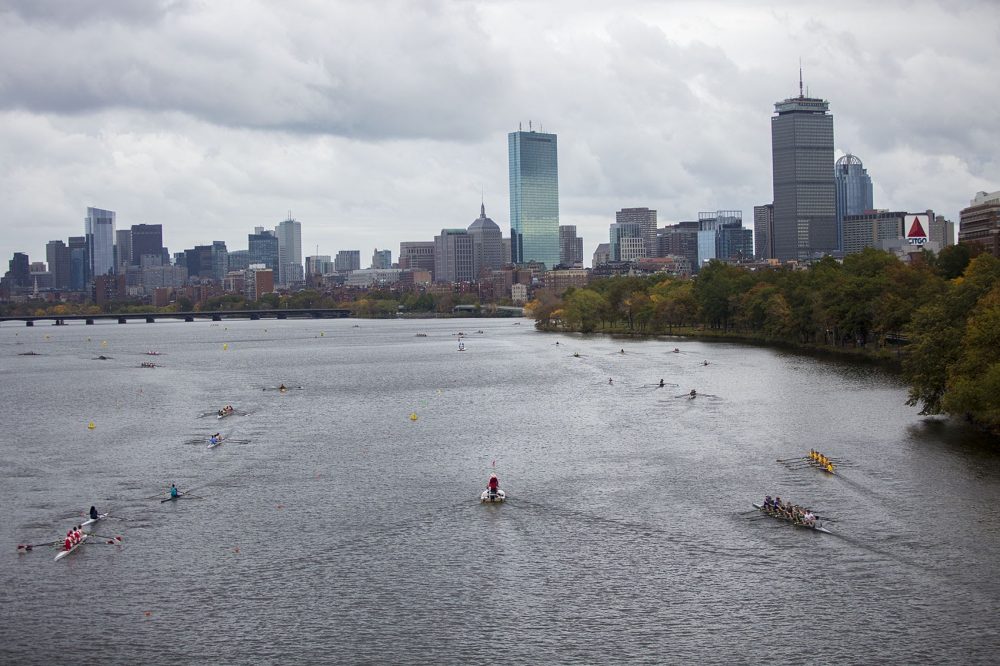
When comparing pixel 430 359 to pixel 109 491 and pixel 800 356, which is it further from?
pixel 109 491

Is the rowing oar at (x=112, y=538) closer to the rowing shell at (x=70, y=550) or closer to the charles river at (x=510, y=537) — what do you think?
the charles river at (x=510, y=537)

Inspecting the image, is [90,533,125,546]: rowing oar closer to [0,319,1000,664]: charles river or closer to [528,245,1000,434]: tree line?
[0,319,1000,664]: charles river

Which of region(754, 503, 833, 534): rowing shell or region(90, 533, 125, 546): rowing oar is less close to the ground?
region(754, 503, 833, 534): rowing shell

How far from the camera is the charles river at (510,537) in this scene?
42406mm

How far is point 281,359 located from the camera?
179m


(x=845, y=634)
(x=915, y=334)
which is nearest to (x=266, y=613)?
(x=845, y=634)

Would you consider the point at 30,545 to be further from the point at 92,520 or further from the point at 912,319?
the point at 912,319

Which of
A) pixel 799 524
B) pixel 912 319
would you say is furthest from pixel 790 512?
pixel 912 319

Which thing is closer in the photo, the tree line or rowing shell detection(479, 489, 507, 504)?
rowing shell detection(479, 489, 507, 504)

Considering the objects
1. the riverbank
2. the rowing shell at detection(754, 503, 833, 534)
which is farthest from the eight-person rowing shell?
the riverbank

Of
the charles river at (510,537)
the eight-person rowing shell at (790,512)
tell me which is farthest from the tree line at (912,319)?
the eight-person rowing shell at (790,512)

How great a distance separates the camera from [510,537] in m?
54.8

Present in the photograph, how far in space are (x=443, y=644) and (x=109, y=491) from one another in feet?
108

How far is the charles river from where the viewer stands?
42.4 meters
